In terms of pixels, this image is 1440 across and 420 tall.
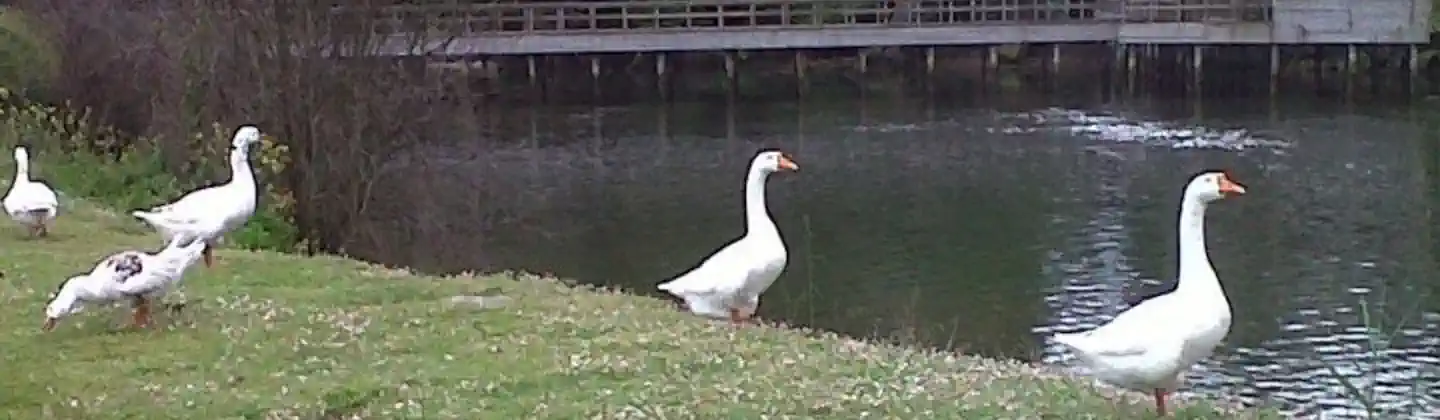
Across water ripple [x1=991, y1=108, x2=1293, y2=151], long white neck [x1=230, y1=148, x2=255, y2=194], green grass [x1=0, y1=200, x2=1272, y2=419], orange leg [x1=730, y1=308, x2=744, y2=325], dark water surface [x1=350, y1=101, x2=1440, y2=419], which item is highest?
long white neck [x1=230, y1=148, x2=255, y2=194]

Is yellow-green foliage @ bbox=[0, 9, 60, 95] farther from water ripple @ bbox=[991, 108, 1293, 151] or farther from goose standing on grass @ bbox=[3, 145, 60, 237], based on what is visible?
water ripple @ bbox=[991, 108, 1293, 151]

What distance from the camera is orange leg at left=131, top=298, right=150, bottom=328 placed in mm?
10914

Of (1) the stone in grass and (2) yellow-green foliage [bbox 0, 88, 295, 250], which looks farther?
(2) yellow-green foliage [bbox 0, 88, 295, 250]

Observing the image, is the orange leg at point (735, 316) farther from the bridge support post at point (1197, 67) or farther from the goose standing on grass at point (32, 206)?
the bridge support post at point (1197, 67)

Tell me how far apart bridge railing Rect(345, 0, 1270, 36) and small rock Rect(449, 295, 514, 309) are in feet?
123

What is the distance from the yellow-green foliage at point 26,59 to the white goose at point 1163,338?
84.8ft

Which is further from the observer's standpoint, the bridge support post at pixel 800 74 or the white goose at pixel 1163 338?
the bridge support post at pixel 800 74

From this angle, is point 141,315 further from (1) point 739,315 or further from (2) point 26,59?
(2) point 26,59

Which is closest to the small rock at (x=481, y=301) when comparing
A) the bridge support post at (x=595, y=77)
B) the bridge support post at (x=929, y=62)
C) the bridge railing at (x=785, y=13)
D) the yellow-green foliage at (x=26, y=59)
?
the yellow-green foliage at (x=26, y=59)

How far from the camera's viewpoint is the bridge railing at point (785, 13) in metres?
52.3

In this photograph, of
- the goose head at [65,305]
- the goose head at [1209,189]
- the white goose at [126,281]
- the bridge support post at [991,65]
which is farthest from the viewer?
the bridge support post at [991,65]

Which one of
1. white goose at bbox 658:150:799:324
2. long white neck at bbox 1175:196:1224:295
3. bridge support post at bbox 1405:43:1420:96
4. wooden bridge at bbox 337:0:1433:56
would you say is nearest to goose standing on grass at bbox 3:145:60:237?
white goose at bbox 658:150:799:324

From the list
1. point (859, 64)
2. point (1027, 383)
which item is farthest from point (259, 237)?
point (859, 64)

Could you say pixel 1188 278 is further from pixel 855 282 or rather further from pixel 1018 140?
pixel 1018 140
